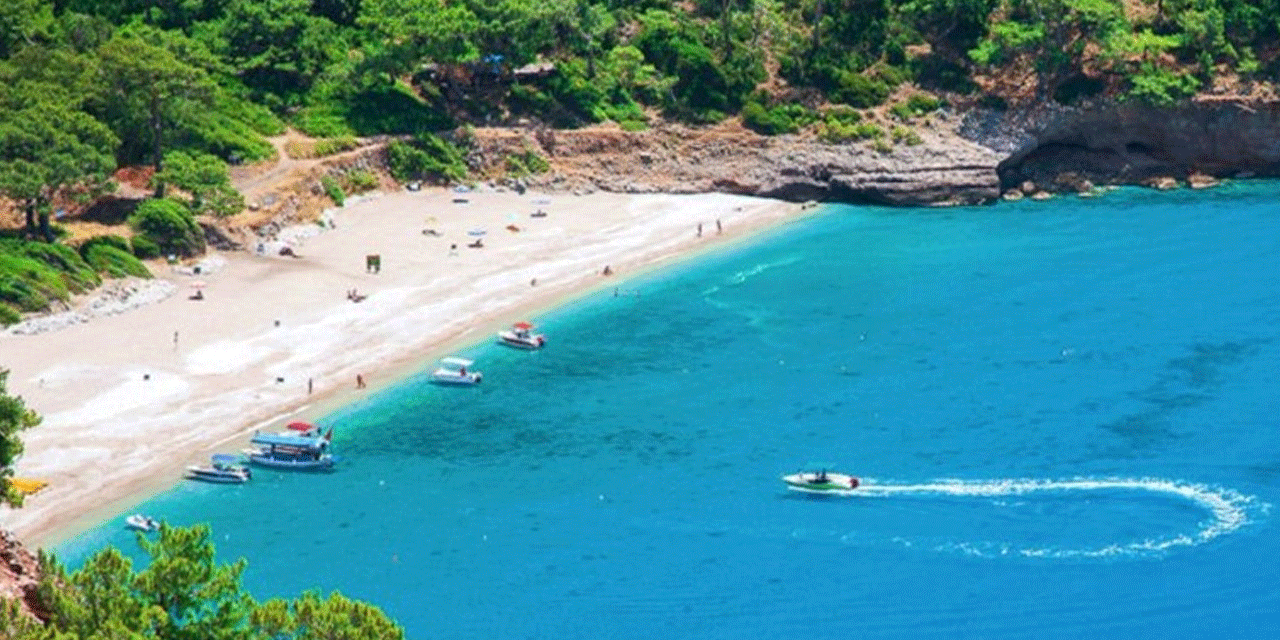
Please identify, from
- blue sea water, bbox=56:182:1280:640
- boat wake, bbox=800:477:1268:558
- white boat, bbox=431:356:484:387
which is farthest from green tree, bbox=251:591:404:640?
white boat, bbox=431:356:484:387

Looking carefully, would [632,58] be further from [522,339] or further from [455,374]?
[455,374]

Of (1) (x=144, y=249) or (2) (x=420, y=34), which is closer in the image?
(1) (x=144, y=249)

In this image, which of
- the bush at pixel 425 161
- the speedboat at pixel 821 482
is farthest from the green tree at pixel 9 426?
the bush at pixel 425 161

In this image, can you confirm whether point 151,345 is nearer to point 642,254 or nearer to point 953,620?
point 642,254

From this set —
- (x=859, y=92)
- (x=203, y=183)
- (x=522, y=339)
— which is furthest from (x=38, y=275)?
(x=859, y=92)

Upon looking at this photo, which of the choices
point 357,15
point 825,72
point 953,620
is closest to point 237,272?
point 357,15

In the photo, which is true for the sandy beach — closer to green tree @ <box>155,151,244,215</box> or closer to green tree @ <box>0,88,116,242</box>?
green tree @ <box>155,151,244,215</box>

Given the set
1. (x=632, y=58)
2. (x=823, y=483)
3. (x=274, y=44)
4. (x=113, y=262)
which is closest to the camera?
(x=823, y=483)
